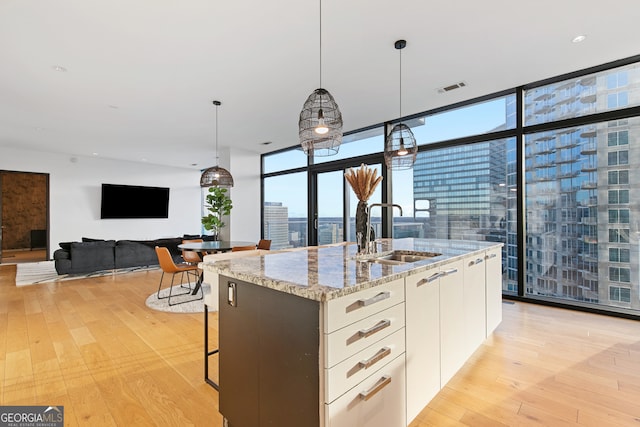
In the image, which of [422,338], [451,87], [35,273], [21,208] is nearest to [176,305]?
[422,338]

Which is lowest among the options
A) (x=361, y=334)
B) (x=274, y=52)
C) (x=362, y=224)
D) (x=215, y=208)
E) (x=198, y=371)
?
(x=198, y=371)

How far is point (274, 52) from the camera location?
307 cm

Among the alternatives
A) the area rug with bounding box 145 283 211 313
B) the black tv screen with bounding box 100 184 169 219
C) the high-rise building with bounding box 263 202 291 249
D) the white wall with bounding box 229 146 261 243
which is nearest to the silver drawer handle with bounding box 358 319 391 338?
the area rug with bounding box 145 283 211 313

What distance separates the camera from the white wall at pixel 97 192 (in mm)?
7422

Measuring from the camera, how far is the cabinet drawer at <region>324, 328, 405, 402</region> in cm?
112

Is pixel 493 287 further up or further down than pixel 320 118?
further down

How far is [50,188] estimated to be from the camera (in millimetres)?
7703

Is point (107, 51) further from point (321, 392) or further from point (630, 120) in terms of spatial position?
point (630, 120)

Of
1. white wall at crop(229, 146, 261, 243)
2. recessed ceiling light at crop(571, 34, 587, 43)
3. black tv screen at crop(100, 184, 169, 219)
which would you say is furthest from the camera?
black tv screen at crop(100, 184, 169, 219)

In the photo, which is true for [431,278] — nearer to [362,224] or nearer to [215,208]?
[362,224]

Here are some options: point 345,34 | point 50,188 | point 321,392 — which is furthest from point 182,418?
point 50,188

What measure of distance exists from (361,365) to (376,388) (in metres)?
0.16

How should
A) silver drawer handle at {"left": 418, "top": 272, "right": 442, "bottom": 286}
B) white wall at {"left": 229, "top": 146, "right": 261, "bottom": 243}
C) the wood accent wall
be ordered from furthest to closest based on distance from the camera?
the wood accent wall < white wall at {"left": 229, "top": 146, "right": 261, "bottom": 243} < silver drawer handle at {"left": 418, "top": 272, "right": 442, "bottom": 286}

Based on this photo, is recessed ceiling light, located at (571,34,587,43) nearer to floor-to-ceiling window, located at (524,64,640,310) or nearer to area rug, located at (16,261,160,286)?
floor-to-ceiling window, located at (524,64,640,310)
